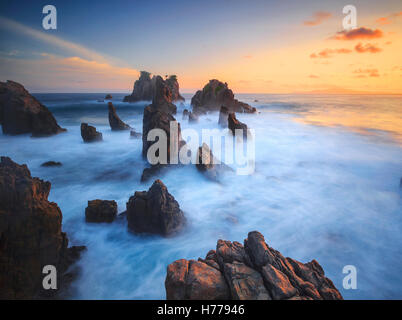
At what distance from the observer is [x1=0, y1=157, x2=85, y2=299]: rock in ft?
14.6

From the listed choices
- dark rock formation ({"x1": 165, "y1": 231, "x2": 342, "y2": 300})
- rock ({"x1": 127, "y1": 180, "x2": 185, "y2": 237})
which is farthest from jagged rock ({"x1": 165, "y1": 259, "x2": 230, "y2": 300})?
rock ({"x1": 127, "y1": 180, "x2": 185, "y2": 237})

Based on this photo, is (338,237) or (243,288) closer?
(243,288)

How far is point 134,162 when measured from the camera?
15094 mm

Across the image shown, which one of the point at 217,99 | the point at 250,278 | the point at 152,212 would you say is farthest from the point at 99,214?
the point at 217,99

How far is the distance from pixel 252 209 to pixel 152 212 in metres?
5.44

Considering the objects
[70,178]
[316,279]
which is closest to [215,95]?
[70,178]

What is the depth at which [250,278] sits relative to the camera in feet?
11.8

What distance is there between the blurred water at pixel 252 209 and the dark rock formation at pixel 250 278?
289 cm

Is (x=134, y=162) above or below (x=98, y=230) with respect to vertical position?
above

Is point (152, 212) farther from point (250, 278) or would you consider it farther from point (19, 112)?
point (19, 112)

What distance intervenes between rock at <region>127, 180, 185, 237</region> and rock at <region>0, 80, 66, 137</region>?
21.0 metres

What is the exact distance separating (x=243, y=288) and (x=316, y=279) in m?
1.79
